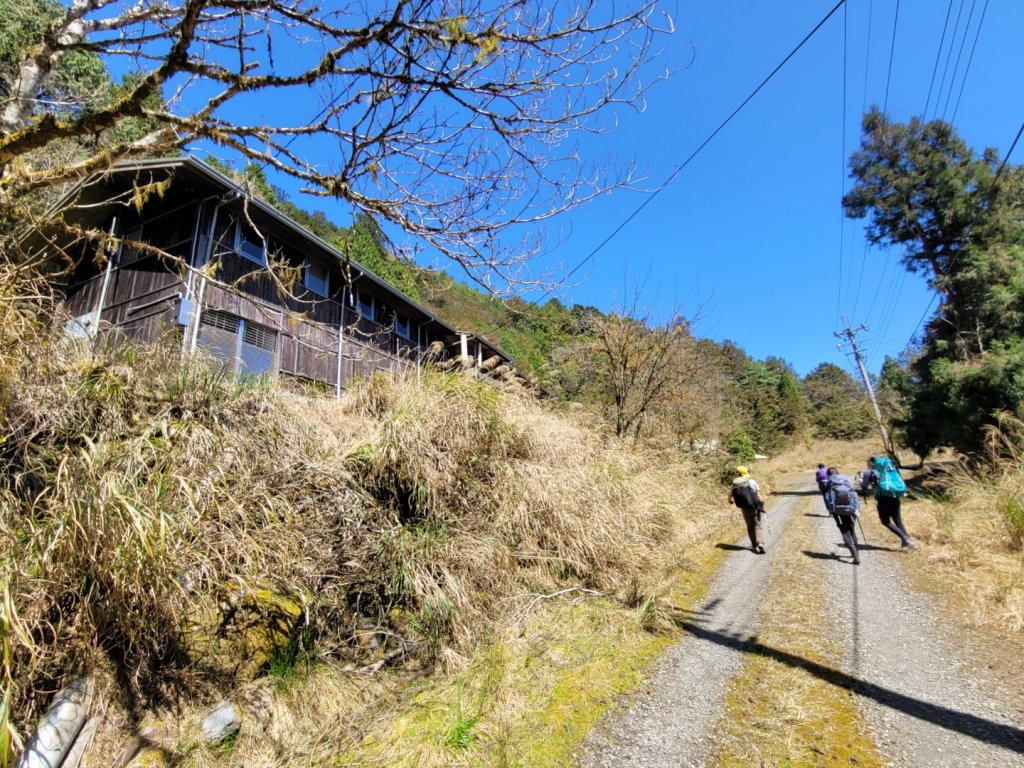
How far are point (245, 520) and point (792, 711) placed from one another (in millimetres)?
4261

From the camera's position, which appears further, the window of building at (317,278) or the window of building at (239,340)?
the window of building at (317,278)

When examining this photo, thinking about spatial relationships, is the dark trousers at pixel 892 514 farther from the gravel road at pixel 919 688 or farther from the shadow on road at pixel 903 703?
the shadow on road at pixel 903 703

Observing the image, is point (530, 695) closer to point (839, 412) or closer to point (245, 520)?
point (245, 520)

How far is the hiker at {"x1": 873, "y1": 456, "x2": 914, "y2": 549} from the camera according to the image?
7.23 metres

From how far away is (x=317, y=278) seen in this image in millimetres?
13438

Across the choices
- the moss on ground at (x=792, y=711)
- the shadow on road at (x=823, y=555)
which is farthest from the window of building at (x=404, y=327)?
the moss on ground at (x=792, y=711)

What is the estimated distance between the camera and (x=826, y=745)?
2582mm

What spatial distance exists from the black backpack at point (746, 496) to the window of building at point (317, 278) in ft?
38.6

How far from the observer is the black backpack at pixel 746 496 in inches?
296

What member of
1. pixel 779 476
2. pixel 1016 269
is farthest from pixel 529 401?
pixel 779 476

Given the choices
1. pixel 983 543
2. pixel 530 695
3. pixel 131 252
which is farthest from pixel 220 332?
pixel 983 543

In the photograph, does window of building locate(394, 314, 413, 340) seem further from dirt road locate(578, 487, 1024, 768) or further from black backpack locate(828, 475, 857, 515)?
dirt road locate(578, 487, 1024, 768)

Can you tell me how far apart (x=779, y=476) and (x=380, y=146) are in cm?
2897

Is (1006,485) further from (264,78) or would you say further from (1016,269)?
(1016,269)
